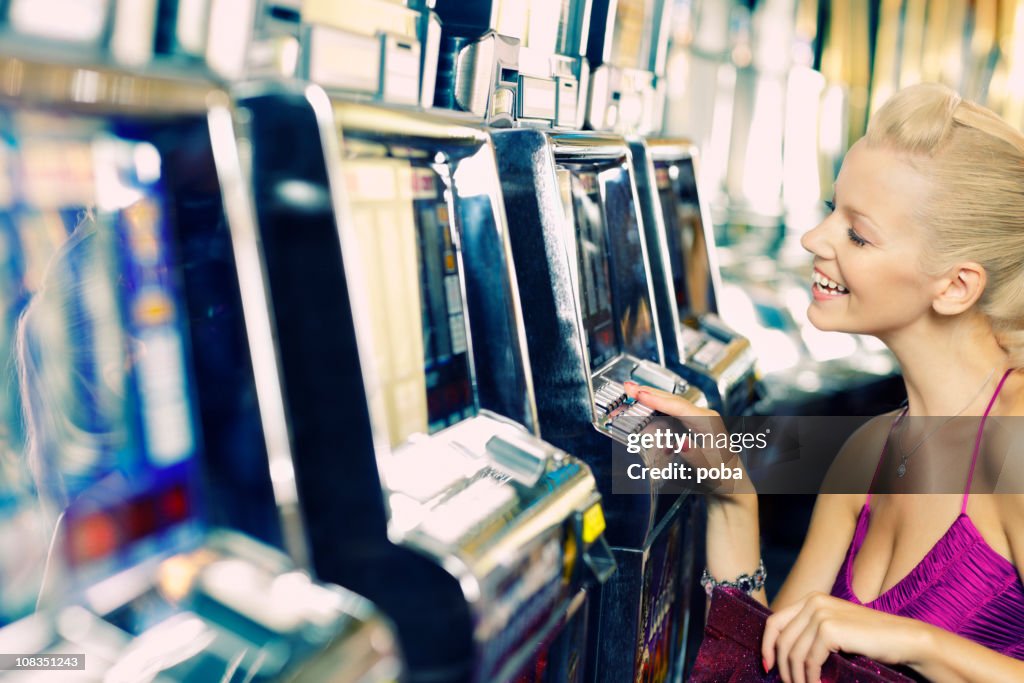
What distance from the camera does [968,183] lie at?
145 cm

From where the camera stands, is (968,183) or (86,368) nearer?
(86,368)

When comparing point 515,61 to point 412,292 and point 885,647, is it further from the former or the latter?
point 885,647

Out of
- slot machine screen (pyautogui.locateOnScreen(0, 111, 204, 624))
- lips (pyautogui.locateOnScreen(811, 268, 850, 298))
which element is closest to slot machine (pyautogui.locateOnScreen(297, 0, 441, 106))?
slot machine screen (pyautogui.locateOnScreen(0, 111, 204, 624))

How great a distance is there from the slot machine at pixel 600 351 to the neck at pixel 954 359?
1.61 feet

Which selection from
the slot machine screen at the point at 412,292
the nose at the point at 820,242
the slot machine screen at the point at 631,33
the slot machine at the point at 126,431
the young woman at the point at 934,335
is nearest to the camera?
the slot machine at the point at 126,431

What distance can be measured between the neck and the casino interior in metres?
0.52

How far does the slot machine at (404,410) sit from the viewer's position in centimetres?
107

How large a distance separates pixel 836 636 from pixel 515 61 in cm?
123

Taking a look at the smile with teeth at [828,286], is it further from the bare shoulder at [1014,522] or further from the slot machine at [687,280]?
the slot machine at [687,280]

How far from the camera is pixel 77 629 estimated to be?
2.89ft

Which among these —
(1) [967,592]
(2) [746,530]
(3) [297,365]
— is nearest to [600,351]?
(2) [746,530]

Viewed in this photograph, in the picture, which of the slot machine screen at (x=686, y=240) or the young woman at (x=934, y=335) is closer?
the young woman at (x=934, y=335)

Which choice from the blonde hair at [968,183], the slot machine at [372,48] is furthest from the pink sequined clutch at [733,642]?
the slot machine at [372,48]

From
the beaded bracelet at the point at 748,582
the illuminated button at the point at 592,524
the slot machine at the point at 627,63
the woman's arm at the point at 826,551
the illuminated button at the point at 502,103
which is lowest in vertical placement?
the beaded bracelet at the point at 748,582
